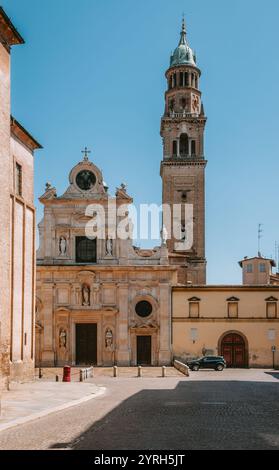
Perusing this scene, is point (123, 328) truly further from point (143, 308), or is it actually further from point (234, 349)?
point (234, 349)

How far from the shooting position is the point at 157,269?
173 ft

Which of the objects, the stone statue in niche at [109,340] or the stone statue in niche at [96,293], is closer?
the stone statue in niche at [109,340]

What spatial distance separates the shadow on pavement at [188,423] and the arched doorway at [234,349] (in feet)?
79.4

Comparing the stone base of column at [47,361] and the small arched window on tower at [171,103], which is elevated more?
the small arched window on tower at [171,103]

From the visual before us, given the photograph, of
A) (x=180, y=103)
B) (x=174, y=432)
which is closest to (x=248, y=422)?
(x=174, y=432)

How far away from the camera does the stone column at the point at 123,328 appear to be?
2026 inches

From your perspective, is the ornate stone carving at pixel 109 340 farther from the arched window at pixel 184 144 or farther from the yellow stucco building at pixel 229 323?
the arched window at pixel 184 144

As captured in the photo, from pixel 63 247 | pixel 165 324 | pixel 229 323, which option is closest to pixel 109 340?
pixel 165 324

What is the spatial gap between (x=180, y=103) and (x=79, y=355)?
29091mm

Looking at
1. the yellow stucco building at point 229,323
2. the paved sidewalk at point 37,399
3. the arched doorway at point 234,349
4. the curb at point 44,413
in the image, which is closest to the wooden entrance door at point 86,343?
the yellow stucco building at point 229,323

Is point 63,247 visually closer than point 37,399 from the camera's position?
No

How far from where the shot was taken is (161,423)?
58.3 feet

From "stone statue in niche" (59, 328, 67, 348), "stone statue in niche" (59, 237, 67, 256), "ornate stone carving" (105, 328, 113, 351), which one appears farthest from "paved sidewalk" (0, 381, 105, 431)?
"stone statue in niche" (59, 237, 67, 256)

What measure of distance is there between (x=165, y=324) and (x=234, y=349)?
5.58m
